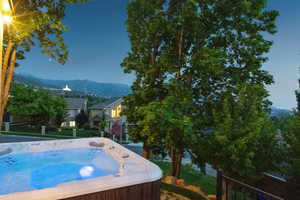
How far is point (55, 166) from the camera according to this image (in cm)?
406

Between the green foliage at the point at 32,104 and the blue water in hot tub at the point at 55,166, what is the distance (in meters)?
10.7

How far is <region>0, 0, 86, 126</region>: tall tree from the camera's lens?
3.48 m

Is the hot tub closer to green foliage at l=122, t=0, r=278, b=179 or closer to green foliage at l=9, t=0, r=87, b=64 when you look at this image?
green foliage at l=122, t=0, r=278, b=179

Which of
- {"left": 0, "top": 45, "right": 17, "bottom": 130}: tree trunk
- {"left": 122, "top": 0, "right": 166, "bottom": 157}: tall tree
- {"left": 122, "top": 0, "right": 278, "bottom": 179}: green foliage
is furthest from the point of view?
{"left": 122, "top": 0, "right": 166, "bottom": 157}: tall tree

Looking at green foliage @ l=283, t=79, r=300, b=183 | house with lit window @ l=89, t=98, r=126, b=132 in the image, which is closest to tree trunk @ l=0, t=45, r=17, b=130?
green foliage @ l=283, t=79, r=300, b=183

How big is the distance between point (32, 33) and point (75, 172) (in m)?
3.66

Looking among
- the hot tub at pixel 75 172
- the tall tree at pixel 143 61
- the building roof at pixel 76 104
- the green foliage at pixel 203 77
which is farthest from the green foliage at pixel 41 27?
the building roof at pixel 76 104

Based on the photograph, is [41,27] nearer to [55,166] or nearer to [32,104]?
[55,166]

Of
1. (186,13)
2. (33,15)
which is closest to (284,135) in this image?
(186,13)

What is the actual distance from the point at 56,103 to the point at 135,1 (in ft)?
40.7

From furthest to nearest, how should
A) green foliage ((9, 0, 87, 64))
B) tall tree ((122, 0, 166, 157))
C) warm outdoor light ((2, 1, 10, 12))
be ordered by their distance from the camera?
1. tall tree ((122, 0, 166, 157))
2. green foliage ((9, 0, 87, 64))
3. warm outdoor light ((2, 1, 10, 12))

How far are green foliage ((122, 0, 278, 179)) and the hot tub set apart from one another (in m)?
1.24

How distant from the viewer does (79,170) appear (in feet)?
12.7

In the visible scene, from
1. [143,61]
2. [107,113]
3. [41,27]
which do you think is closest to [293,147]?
[143,61]
